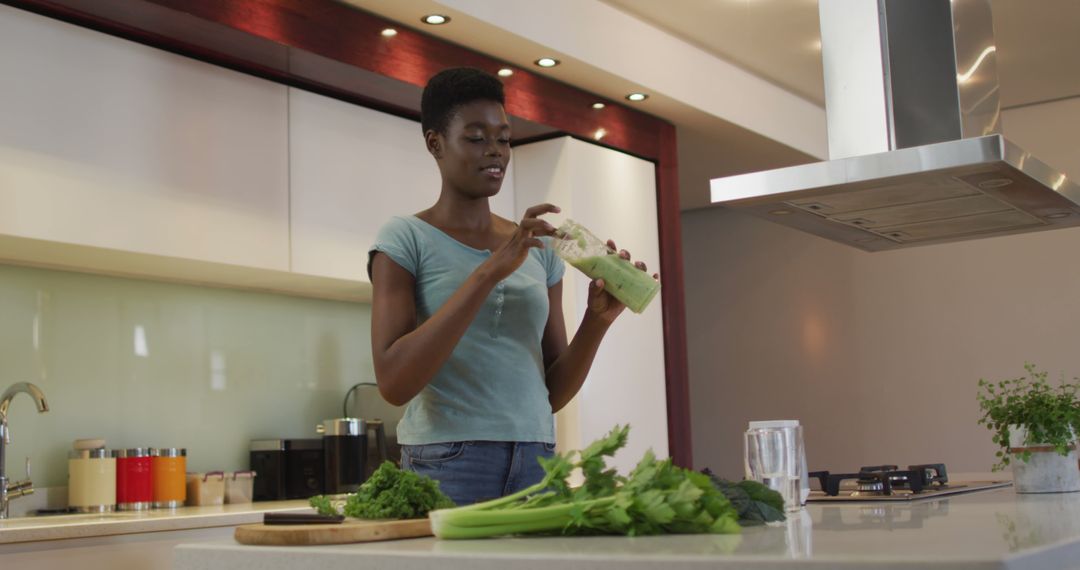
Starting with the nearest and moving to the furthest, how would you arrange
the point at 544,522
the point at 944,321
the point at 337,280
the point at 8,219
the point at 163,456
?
the point at 544,522 < the point at 8,219 < the point at 163,456 < the point at 337,280 < the point at 944,321

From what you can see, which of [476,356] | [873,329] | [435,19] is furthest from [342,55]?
[873,329]

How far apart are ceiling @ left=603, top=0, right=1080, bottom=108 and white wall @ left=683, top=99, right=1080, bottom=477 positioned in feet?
1.80

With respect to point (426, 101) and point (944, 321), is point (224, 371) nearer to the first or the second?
point (426, 101)

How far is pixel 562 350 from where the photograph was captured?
1.87 meters

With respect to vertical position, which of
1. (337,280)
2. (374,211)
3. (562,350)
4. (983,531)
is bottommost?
(983,531)

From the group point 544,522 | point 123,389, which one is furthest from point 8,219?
point 544,522

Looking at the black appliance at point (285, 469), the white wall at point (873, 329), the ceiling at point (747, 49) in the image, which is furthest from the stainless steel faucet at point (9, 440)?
the white wall at point (873, 329)

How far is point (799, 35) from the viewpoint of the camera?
4211 mm

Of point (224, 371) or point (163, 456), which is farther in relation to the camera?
point (224, 371)

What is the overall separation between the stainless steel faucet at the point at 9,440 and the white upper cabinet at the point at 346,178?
71 centimetres

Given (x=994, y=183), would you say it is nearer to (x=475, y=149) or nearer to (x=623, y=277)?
(x=623, y=277)

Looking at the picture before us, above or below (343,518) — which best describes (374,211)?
above

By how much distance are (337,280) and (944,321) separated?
129 inches

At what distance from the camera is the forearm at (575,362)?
1.75 metres
